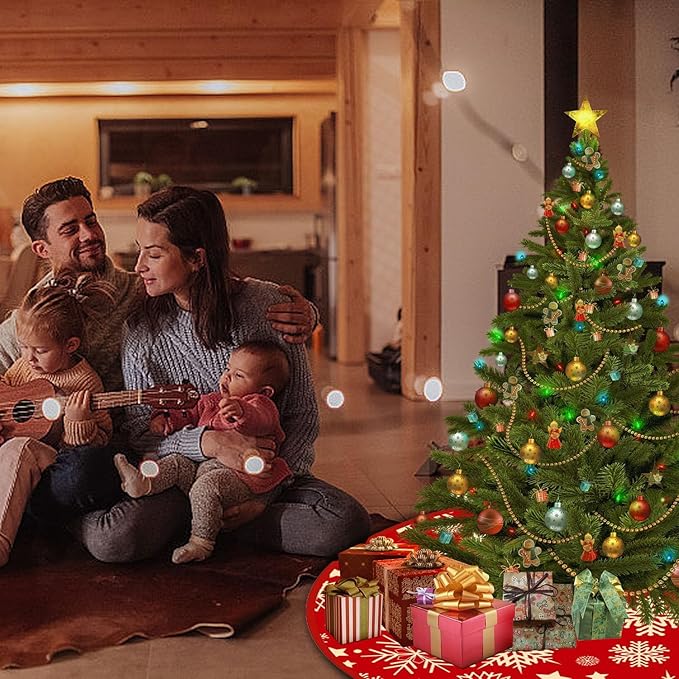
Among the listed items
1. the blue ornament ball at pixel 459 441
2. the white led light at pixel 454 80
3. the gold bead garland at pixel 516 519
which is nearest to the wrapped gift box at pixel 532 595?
the gold bead garland at pixel 516 519

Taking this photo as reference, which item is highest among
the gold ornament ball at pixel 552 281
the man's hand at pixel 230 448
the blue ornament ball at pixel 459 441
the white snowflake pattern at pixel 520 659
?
the gold ornament ball at pixel 552 281

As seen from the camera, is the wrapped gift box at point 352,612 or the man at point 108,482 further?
the man at point 108,482

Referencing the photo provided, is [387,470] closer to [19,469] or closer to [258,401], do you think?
[258,401]

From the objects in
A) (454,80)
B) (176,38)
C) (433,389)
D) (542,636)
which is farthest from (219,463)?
(176,38)

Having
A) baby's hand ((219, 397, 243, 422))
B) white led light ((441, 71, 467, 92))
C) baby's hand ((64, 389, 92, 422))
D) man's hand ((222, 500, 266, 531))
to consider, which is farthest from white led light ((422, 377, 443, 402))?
baby's hand ((64, 389, 92, 422))

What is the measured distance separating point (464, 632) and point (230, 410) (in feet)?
3.06

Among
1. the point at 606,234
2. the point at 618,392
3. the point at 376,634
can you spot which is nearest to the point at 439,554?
the point at 376,634

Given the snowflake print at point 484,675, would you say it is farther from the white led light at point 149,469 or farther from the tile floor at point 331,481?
the white led light at point 149,469

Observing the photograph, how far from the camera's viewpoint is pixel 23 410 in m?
3.09

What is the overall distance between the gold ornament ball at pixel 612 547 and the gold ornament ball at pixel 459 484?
332 millimetres

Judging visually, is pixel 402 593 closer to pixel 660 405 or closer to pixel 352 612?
pixel 352 612

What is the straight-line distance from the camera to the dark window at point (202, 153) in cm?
1016

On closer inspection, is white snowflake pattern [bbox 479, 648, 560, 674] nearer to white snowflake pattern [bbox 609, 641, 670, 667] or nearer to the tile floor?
white snowflake pattern [bbox 609, 641, 670, 667]

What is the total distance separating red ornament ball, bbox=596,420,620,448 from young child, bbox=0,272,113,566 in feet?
4.23
